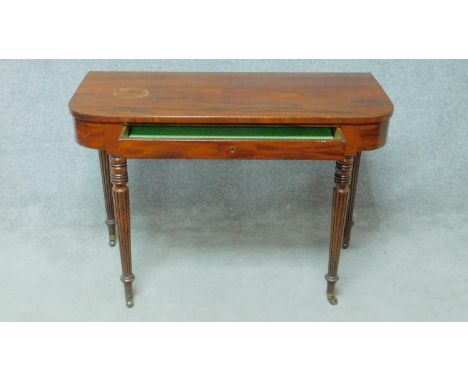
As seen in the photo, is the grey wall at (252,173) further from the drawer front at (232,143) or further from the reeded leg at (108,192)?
the drawer front at (232,143)

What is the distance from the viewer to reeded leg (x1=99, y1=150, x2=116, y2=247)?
209 centimetres

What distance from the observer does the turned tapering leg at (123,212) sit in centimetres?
177

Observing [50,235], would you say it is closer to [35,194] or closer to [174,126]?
[35,194]

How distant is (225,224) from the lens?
2439mm

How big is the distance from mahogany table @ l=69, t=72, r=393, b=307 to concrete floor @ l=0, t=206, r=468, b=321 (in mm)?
273

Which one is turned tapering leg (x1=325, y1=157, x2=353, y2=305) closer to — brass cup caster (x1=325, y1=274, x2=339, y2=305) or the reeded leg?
brass cup caster (x1=325, y1=274, x2=339, y2=305)

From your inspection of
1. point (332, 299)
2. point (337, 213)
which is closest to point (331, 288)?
point (332, 299)

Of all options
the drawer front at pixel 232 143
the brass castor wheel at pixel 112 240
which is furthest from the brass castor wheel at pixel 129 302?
the drawer front at pixel 232 143

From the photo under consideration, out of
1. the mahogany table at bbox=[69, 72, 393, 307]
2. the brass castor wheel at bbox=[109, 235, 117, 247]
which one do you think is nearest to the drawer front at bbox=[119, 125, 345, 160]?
the mahogany table at bbox=[69, 72, 393, 307]

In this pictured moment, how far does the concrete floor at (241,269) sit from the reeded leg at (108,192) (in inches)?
2.3

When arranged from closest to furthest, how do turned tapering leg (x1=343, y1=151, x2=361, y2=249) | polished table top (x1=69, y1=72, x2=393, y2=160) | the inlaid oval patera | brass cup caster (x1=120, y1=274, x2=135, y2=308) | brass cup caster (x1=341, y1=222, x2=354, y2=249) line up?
polished table top (x1=69, y1=72, x2=393, y2=160), the inlaid oval patera, brass cup caster (x1=120, y1=274, x2=135, y2=308), turned tapering leg (x1=343, y1=151, x2=361, y2=249), brass cup caster (x1=341, y1=222, x2=354, y2=249)

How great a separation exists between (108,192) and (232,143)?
0.64 m

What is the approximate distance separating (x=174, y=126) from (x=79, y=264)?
2.27 feet

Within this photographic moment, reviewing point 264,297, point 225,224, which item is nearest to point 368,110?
point 264,297
